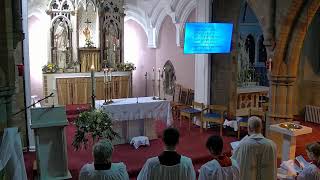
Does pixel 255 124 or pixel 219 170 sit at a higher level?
pixel 255 124

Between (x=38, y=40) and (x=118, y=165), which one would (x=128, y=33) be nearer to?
(x=38, y=40)

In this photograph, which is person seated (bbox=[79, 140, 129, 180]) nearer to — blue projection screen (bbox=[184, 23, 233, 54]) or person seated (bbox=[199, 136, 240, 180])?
person seated (bbox=[199, 136, 240, 180])

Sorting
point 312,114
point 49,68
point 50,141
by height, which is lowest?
point 312,114

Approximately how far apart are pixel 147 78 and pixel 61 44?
3.86m

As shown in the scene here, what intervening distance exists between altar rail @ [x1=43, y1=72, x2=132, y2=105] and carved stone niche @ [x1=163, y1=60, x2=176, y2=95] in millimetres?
1679

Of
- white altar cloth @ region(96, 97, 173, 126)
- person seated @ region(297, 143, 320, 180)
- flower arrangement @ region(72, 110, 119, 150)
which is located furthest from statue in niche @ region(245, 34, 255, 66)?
person seated @ region(297, 143, 320, 180)

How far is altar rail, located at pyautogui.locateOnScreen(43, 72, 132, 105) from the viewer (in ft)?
41.9

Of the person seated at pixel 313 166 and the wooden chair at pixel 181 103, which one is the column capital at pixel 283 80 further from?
the person seated at pixel 313 166

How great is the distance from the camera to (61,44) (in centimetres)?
1313

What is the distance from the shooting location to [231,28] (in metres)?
9.98

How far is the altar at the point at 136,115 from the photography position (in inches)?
333

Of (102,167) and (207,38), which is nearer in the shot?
(102,167)

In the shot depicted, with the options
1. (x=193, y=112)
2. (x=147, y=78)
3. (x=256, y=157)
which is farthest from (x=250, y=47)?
(x=256, y=157)

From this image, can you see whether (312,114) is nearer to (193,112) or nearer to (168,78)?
(193,112)
